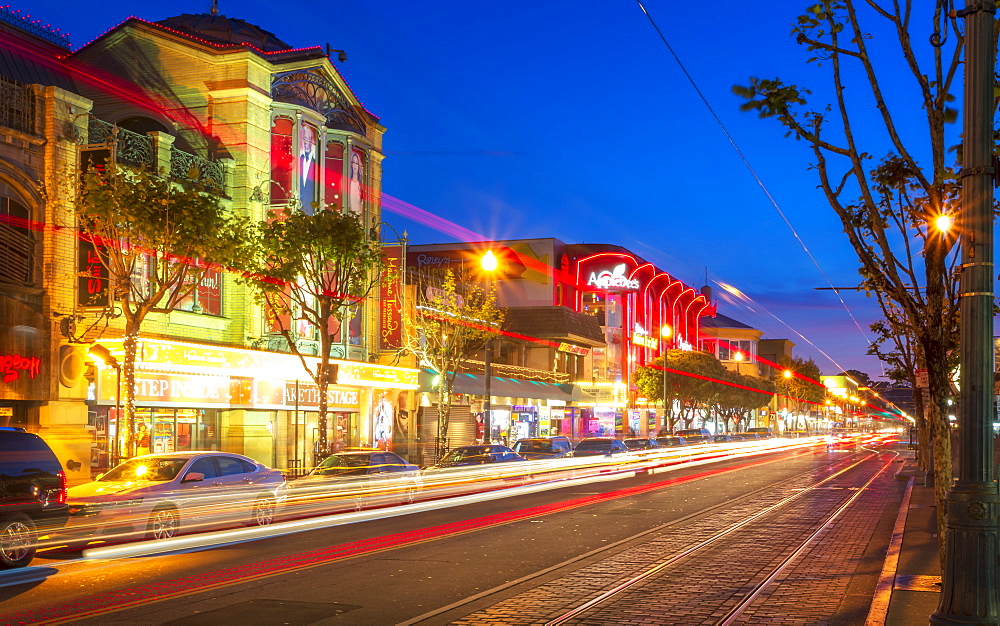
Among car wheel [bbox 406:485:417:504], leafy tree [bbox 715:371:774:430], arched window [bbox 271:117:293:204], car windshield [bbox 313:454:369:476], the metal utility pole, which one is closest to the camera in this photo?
the metal utility pole

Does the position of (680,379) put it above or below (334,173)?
below

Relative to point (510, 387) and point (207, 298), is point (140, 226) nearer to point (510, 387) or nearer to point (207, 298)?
point (207, 298)

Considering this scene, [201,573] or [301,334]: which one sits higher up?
[301,334]

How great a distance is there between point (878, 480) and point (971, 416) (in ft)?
102

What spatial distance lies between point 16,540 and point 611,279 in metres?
65.2

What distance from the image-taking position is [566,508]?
2489 centimetres

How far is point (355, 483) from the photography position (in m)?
24.0

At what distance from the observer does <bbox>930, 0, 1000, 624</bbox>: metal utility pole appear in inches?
314

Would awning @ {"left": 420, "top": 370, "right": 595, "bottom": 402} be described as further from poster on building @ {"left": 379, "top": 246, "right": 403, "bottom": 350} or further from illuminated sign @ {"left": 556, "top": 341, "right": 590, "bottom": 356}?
illuminated sign @ {"left": 556, "top": 341, "right": 590, "bottom": 356}

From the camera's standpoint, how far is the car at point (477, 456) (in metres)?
32.7

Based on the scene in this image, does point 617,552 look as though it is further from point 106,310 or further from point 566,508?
point 106,310

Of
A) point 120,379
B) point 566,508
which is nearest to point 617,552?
point 566,508

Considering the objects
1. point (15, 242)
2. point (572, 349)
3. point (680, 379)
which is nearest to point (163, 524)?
point (15, 242)

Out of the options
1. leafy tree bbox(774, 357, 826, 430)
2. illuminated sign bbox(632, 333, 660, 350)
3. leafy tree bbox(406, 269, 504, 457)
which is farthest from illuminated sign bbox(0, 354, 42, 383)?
leafy tree bbox(774, 357, 826, 430)
